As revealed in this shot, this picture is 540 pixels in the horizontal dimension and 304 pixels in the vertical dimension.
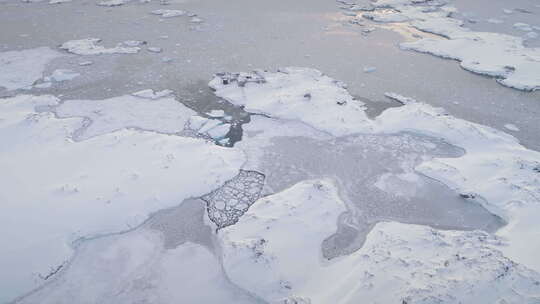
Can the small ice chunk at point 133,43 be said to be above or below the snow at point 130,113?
above

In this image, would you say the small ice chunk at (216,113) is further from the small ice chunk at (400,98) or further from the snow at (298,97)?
the small ice chunk at (400,98)

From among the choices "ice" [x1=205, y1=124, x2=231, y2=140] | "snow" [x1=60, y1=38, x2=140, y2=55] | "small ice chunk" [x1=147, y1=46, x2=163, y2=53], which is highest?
"small ice chunk" [x1=147, y1=46, x2=163, y2=53]

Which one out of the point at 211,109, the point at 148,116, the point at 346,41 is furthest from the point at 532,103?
the point at 148,116

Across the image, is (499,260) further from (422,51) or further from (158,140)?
(422,51)

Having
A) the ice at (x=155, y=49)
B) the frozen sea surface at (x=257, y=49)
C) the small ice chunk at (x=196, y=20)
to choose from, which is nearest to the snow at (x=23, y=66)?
the frozen sea surface at (x=257, y=49)

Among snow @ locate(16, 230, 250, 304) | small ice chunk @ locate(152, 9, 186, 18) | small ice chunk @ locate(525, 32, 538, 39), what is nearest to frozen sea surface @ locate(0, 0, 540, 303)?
snow @ locate(16, 230, 250, 304)

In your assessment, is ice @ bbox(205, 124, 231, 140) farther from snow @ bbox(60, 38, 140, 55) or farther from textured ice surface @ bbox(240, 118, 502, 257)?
snow @ bbox(60, 38, 140, 55)
